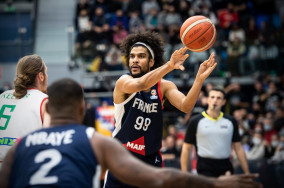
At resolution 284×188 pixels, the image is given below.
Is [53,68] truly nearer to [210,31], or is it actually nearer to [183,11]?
[183,11]

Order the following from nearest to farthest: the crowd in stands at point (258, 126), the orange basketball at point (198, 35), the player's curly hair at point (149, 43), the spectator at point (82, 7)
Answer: the orange basketball at point (198, 35) → the player's curly hair at point (149, 43) → the crowd in stands at point (258, 126) → the spectator at point (82, 7)

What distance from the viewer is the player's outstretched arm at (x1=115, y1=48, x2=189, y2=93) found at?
4.73 metres

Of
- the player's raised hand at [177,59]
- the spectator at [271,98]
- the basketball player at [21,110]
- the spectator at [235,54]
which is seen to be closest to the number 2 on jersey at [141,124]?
the player's raised hand at [177,59]

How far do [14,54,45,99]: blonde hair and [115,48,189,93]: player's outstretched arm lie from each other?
3.27 feet

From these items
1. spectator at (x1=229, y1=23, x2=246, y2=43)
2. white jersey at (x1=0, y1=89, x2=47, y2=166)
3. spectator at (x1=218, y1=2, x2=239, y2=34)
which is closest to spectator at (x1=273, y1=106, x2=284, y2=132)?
spectator at (x1=229, y1=23, x2=246, y2=43)

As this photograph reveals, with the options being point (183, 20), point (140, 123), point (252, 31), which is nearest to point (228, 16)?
point (252, 31)

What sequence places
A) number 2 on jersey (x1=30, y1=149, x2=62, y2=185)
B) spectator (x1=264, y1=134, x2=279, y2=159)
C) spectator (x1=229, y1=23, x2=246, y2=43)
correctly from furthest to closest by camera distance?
spectator (x1=229, y1=23, x2=246, y2=43) → spectator (x1=264, y1=134, x2=279, y2=159) → number 2 on jersey (x1=30, y1=149, x2=62, y2=185)

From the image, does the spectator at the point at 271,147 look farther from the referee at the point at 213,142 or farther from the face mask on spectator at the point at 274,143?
the referee at the point at 213,142

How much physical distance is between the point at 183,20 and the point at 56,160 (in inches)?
553

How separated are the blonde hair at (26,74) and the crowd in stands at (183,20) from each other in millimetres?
9457

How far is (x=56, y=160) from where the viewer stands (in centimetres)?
285

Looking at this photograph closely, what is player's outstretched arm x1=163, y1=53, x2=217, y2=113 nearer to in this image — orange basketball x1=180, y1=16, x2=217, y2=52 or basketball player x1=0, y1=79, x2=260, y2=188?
orange basketball x1=180, y1=16, x2=217, y2=52

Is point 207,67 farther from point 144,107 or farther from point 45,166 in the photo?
Answer: point 45,166

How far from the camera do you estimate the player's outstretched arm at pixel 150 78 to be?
473cm
